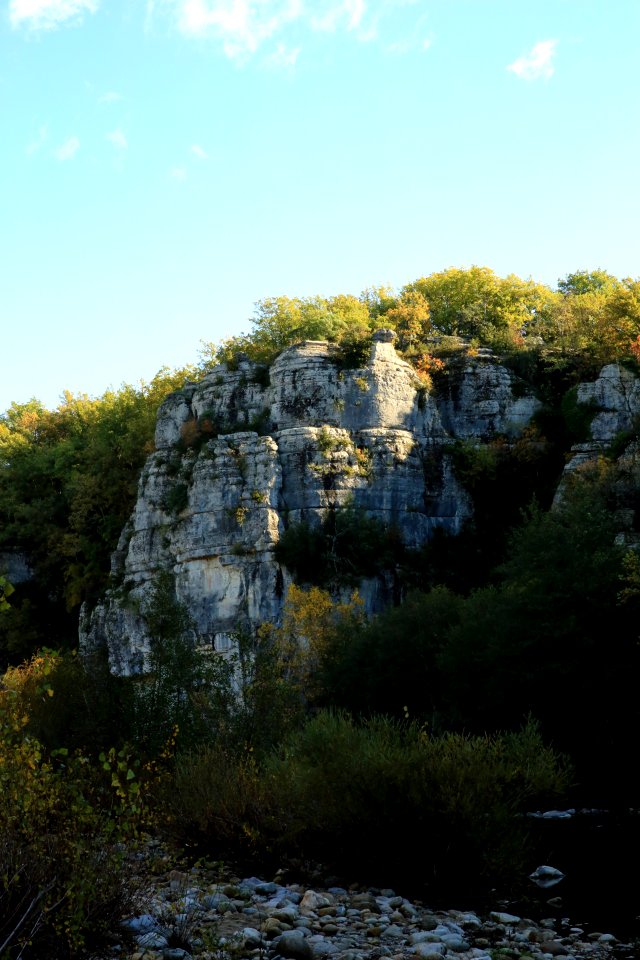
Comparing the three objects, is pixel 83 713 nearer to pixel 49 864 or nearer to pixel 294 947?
pixel 294 947

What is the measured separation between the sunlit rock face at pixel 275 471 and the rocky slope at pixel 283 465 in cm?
6

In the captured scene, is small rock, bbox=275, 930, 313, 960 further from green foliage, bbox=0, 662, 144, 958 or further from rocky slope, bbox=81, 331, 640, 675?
rocky slope, bbox=81, 331, 640, 675

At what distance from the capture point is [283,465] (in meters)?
55.7

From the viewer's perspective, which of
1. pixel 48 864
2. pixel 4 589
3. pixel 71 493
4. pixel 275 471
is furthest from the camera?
pixel 71 493

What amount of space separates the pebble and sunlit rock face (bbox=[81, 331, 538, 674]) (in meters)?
35.6

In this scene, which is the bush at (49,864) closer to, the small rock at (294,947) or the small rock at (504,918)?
the small rock at (294,947)

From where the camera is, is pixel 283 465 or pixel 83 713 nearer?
pixel 83 713

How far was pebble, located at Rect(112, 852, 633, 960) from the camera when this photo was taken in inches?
555

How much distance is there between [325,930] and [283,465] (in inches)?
1593

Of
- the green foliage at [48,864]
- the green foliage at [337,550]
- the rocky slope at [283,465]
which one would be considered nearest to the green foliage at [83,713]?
the green foliage at [48,864]

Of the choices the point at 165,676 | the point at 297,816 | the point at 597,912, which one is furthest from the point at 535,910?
the point at 165,676

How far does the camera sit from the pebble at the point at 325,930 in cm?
1411

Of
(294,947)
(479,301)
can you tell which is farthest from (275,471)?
(294,947)

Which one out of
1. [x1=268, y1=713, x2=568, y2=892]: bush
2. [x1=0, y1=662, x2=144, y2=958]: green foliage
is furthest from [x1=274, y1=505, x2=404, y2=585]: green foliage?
[x1=0, y1=662, x2=144, y2=958]: green foliage
